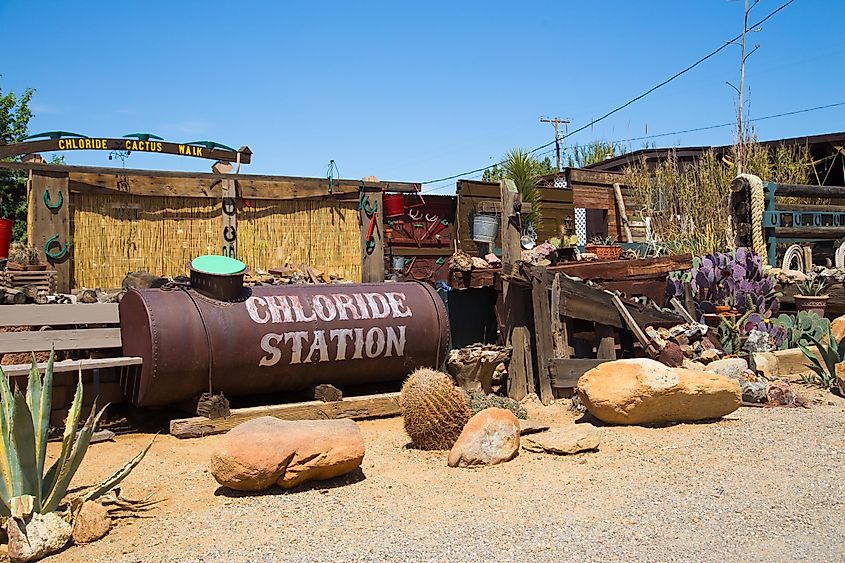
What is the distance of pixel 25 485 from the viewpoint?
4.66 metres

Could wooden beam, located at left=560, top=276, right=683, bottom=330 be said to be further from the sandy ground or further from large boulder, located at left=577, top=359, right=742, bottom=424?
the sandy ground

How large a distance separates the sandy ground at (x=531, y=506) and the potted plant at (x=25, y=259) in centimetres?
326

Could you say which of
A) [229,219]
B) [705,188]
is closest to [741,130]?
[705,188]

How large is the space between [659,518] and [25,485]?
368 centimetres

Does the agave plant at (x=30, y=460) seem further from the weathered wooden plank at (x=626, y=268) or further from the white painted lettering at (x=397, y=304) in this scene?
the weathered wooden plank at (x=626, y=268)

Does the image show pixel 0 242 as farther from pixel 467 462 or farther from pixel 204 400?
pixel 467 462

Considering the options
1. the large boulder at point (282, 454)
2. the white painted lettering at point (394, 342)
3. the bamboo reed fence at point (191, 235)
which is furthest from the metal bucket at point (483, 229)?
the large boulder at point (282, 454)

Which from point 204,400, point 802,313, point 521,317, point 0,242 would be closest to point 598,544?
point 204,400

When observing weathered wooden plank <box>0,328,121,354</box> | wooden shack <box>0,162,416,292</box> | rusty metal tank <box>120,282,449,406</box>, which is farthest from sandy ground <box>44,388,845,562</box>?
wooden shack <box>0,162,416,292</box>

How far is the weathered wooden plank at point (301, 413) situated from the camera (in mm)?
7367

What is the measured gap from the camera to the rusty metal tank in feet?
24.1

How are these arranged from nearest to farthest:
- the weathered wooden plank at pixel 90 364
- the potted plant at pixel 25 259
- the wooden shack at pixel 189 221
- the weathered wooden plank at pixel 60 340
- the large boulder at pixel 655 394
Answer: the weathered wooden plank at pixel 90 364, the large boulder at pixel 655 394, the weathered wooden plank at pixel 60 340, the potted plant at pixel 25 259, the wooden shack at pixel 189 221

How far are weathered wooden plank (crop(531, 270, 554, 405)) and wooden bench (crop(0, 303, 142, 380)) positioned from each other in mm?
4199

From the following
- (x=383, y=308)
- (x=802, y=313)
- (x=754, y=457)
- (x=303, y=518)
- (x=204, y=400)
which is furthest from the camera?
(x=802, y=313)
